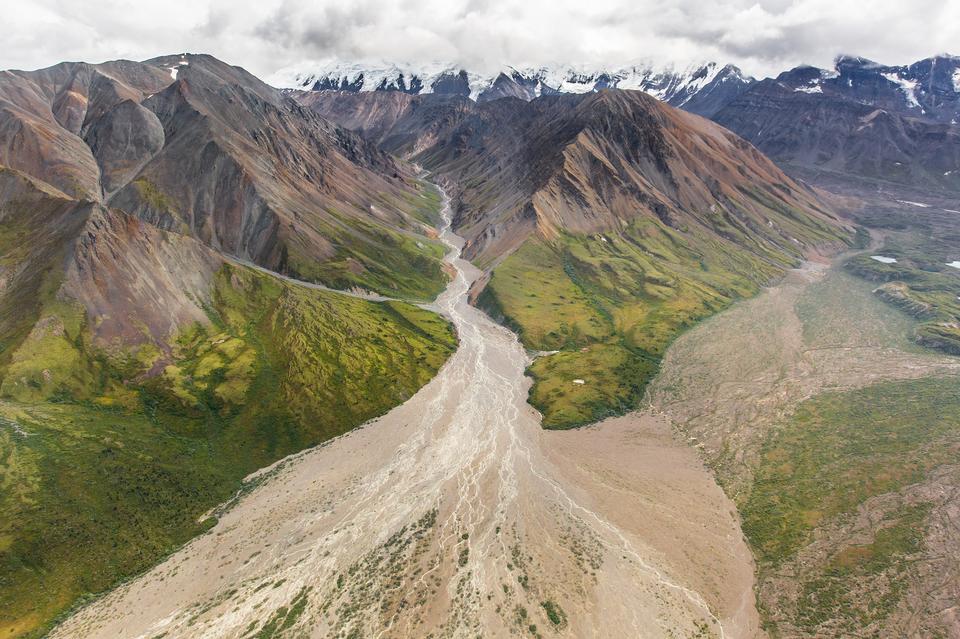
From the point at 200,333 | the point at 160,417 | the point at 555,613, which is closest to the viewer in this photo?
the point at 555,613

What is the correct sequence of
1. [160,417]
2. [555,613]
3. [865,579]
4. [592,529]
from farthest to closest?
[160,417] → [592,529] → [865,579] → [555,613]

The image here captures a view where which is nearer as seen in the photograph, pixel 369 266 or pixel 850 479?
pixel 850 479

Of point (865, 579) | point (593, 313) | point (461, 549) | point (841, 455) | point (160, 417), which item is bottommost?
point (865, 579)

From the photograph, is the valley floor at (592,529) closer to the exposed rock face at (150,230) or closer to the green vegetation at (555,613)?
the green vegetation at (555,613)

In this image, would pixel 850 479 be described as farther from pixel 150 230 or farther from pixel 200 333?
pixel 150 230

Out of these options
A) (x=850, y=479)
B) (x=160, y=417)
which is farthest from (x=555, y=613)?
(x=160, y=417)

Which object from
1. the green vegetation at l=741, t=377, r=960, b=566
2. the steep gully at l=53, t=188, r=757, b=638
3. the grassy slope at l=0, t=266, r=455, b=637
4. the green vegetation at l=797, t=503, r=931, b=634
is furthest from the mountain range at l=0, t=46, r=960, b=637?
the green vegetation at l=797, t=503, r=931, b=634

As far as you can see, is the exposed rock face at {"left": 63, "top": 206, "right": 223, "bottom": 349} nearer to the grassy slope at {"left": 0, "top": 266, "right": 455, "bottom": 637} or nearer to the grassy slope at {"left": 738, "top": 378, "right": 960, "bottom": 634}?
the grassy slope at {"left": 0, "top": 266, "right": 455, "bottom": 637}
